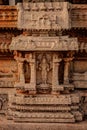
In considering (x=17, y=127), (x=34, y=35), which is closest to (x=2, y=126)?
(x=17, y=127)

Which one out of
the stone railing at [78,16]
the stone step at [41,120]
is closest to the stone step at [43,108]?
the stone step at [41,120]

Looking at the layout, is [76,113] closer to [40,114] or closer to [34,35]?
[40,114]

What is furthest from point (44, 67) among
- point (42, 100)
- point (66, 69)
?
point (42, 100)

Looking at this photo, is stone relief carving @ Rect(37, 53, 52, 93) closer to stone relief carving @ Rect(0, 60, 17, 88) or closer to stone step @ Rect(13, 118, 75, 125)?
stone step @ Rect(13, 118, 75, 125)

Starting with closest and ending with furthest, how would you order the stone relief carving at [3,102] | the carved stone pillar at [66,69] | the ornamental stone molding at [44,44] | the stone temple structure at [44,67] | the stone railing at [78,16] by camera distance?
the ornamental stone molding at [44,44] → the stone temple structure at [44,67] → the carved stone pillar at [66,69] → the stone relief carving at [3,102] → the stone railing at [78,16]

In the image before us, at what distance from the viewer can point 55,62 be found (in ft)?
23.7

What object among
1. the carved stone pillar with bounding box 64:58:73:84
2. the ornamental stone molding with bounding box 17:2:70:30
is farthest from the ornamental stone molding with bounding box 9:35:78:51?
the carved stone pillar with bounding box 64:58:73:84

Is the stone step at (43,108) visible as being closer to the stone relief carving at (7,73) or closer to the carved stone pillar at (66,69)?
the carved stone pillar at (66,69)

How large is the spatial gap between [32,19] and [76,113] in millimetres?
2028

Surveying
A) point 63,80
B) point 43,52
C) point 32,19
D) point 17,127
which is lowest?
point 17,127

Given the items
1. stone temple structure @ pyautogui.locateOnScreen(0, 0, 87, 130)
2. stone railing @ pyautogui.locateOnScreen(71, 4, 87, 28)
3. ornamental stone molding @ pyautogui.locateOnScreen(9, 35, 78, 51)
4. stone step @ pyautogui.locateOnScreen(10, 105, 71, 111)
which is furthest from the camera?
stone railing @ pyautogui.locateOnScreen(71, 4, 87, 28)

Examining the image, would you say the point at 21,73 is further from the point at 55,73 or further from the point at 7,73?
the point at 7,73

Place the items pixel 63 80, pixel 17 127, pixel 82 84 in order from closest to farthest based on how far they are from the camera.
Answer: pixel 17 127, pixel 63 80, pixel 82 84

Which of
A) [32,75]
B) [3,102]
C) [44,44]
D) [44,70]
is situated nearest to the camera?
[44,44]
